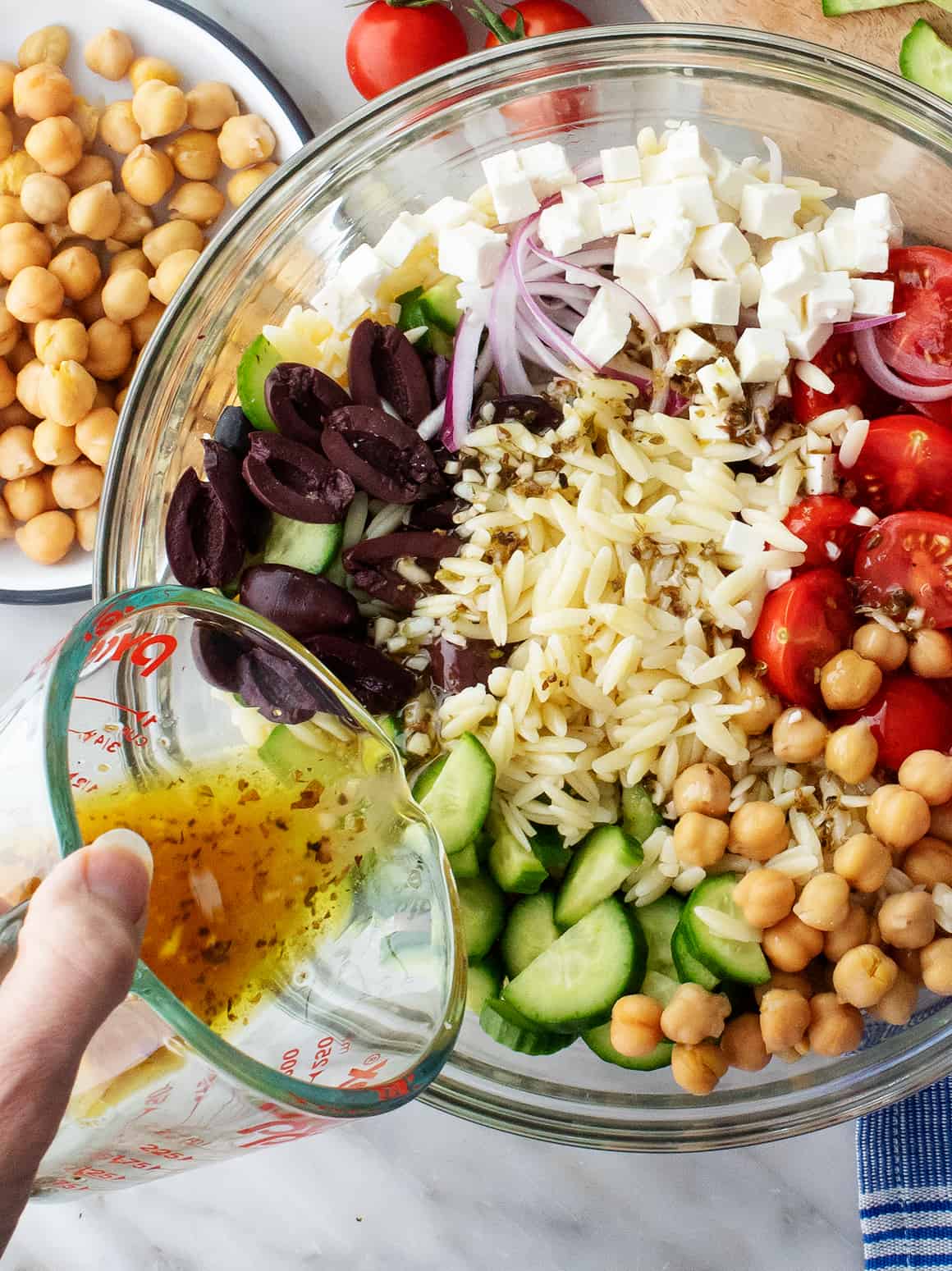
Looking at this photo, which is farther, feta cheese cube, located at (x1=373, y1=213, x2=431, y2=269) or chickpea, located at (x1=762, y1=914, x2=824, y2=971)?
feta cheese cube, located at (x1=373, y1=213, x2=431, y2=269)

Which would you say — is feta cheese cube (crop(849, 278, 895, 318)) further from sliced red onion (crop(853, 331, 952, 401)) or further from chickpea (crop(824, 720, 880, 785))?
chickpea (crop(824, 720, 880, 785))

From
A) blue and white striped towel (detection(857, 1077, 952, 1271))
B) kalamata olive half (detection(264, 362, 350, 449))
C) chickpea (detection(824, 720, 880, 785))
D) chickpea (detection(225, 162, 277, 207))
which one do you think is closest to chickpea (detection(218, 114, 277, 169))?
chickpea (detection(225, 162, 277, 207))

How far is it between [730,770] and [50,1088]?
887 millimetres

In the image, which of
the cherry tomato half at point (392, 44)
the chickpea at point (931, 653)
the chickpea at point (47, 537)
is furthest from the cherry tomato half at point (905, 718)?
the chickpea at point (47, 537)

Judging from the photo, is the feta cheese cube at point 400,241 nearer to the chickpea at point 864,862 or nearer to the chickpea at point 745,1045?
the chickpea at point 864,862

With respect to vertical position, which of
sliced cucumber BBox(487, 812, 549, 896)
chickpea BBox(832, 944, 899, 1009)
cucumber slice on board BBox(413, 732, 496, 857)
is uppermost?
cucumber slice on board BBox(413, 732, 496, 857)

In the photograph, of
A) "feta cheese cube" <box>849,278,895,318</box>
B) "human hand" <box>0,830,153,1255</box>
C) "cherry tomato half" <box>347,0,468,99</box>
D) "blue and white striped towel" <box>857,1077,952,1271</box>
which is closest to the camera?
"human hand" <box>0,830,153,1255</box>

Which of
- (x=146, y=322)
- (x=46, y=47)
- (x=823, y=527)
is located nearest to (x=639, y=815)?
(x=823, y=527)

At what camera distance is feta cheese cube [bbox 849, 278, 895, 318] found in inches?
56.2

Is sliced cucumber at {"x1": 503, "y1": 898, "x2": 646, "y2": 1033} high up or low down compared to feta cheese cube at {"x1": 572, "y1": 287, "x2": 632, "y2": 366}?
down

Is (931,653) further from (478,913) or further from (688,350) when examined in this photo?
(478,913)

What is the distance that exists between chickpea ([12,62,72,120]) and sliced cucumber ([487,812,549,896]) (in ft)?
4.72

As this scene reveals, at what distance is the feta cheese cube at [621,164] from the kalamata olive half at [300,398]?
0.45 m

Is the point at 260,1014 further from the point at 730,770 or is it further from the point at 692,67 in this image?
the point at 692,67
